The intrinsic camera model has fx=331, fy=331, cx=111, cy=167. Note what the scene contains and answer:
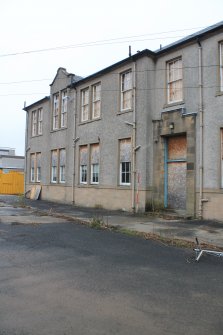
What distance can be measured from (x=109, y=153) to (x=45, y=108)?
9.42 metres

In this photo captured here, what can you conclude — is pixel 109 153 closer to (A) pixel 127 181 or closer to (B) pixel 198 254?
(A) pixel 127 181

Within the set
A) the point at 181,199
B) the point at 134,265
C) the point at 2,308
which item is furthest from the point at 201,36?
the point at 2,308

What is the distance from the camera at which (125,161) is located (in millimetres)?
17328

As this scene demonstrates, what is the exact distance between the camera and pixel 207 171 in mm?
13586

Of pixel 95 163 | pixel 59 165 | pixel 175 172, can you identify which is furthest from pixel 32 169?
pixel 175 172

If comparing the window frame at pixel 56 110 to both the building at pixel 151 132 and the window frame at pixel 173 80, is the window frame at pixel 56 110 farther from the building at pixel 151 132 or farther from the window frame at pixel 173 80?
the window frame at pixel 173 80

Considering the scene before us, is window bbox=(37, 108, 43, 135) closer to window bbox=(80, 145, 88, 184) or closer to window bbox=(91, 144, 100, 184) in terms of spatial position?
window bbox=(80, 145, 88, 184)

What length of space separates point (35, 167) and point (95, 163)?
880cm

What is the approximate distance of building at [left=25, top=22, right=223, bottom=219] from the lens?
539 inches

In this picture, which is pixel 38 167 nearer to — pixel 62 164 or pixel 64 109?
pixel 62 164

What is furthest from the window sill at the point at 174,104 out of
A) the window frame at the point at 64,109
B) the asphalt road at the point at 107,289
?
the window frame at the point at 64,109

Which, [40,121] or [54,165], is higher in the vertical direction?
[40,121]

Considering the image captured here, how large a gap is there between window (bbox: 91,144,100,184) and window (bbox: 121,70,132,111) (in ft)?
10.4

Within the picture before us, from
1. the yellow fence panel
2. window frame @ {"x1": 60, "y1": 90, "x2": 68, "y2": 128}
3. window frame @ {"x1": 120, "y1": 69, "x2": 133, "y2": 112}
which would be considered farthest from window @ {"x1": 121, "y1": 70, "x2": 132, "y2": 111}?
Result: the yellow fence panel
